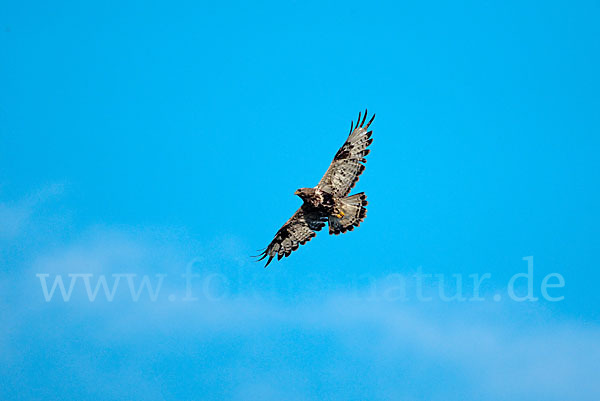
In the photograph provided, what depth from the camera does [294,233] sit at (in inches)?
1137

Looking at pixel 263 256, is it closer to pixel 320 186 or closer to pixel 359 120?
pixel 320 186

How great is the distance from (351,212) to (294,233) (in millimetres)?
→ 2179

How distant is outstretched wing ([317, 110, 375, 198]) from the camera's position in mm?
27281

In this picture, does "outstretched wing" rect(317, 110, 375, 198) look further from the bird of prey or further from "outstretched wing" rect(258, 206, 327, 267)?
"outstretched wing" rect(258, 206, 327, 267)

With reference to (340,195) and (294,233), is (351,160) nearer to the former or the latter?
(340,195)

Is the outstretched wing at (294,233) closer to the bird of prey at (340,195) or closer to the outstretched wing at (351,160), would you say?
the bird of prey at (340,195)

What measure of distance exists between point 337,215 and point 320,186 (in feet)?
3.50

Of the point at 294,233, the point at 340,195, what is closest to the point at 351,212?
the point at 340,195

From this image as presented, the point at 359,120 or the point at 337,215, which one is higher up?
the point at 359,120

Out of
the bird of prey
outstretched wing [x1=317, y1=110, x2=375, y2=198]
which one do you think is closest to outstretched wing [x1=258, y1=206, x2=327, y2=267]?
the bird of prey

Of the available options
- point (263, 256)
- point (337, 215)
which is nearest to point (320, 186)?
point (337, 215)

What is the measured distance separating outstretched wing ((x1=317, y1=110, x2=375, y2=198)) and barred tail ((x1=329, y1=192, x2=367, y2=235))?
383 mm

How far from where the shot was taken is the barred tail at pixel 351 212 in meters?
27.7

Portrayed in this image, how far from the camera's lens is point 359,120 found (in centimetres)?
2736
